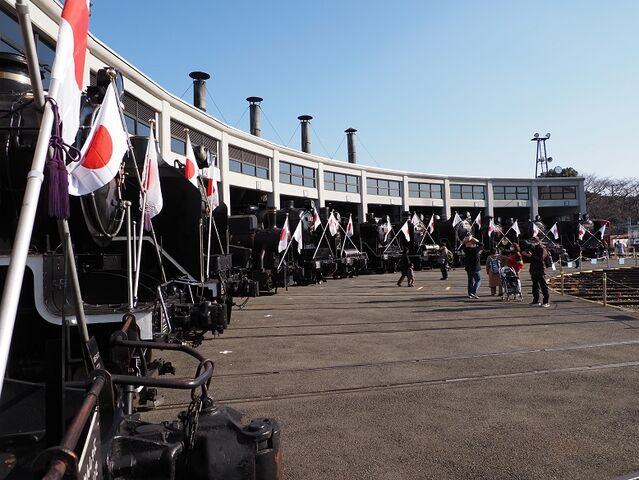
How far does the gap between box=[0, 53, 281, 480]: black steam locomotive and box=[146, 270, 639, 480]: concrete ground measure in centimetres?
95

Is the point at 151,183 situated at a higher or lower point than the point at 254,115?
lower

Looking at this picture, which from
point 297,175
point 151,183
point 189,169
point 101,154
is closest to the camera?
point 101,154

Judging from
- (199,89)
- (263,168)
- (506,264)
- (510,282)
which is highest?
(199,89)

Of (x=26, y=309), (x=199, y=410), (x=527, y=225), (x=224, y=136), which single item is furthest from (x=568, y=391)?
(x=527, y=225)

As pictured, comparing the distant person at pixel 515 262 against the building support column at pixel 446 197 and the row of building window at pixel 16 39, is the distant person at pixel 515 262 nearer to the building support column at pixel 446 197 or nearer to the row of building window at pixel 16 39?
the row of building window at pixel 16 39

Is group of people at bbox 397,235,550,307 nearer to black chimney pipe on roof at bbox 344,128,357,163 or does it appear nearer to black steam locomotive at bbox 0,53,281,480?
black steam locomotive at bbox 0,53,281,480

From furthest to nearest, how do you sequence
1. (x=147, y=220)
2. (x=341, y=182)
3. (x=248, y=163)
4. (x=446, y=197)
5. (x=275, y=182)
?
(x=446, y=197) < (x=341, y=182) < (x=275, y=182) < (x=248, y=163) < (x=147, y=220)

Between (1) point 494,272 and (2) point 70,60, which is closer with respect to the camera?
(2) point 70,60

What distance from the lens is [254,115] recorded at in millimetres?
37938

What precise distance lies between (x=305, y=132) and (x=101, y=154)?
4014cm

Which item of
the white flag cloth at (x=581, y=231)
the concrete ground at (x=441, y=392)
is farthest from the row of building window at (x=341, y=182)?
the concrete ground at (x=441, y=392)

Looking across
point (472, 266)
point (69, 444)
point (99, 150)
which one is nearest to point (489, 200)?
point (472, 266)

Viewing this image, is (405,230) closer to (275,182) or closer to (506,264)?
(275,182)

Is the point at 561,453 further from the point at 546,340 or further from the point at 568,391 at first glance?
the point at 546,340
